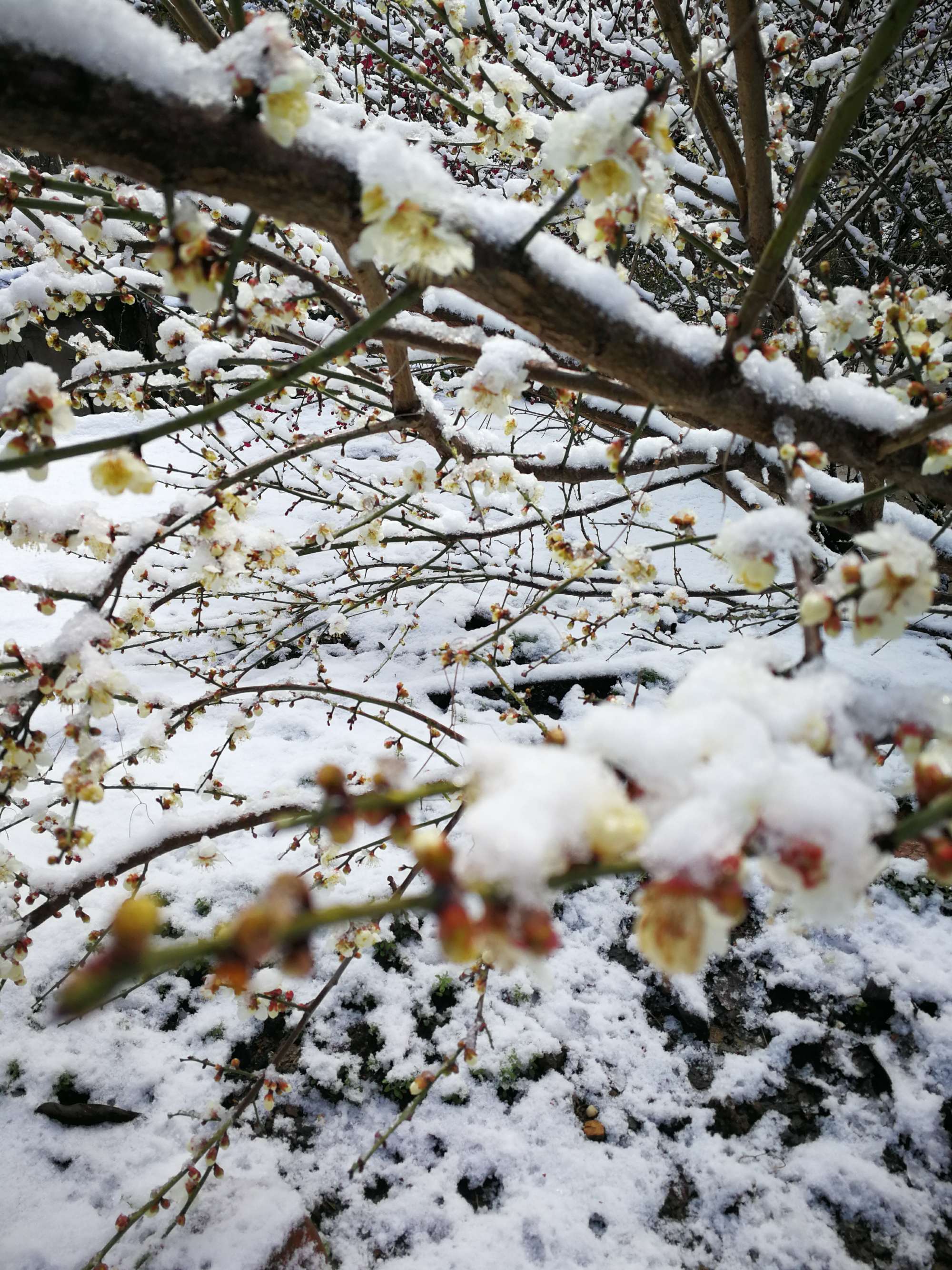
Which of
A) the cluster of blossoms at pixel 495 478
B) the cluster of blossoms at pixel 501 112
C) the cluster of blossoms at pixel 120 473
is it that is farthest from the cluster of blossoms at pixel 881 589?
the cluster of blossoms at pixel 501 112

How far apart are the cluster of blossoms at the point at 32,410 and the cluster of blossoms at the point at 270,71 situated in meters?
0.52

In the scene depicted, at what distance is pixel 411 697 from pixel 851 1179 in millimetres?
2730

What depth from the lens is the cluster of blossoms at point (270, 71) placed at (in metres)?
0.93

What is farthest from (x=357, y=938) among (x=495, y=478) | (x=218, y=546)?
(x=495, y=478)

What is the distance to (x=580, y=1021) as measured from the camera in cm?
251

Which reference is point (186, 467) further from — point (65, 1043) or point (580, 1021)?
point (580, 1021)

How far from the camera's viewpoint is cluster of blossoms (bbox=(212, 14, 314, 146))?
0.93 metres

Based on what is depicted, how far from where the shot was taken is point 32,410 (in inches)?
44.6

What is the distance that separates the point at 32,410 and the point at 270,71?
0.64m

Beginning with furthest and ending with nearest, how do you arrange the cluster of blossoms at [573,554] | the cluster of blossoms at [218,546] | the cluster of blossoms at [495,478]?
1. the cluster of blossoms at [495,478]
2. the cluster of blossoms at [573,554]
3. the cluster of blossoms at [218,546]

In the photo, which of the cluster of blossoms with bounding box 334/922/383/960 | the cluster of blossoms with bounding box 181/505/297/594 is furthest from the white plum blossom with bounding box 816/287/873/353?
the cluster of blossoms with bounding box 334/922/383/960

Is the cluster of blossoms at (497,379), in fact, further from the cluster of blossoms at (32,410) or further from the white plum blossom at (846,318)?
the cluster of blossoms at (32,410)

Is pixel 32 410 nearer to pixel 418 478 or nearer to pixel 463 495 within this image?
pixel 418 478

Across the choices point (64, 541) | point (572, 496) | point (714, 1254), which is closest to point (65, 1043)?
point (64, 541)
